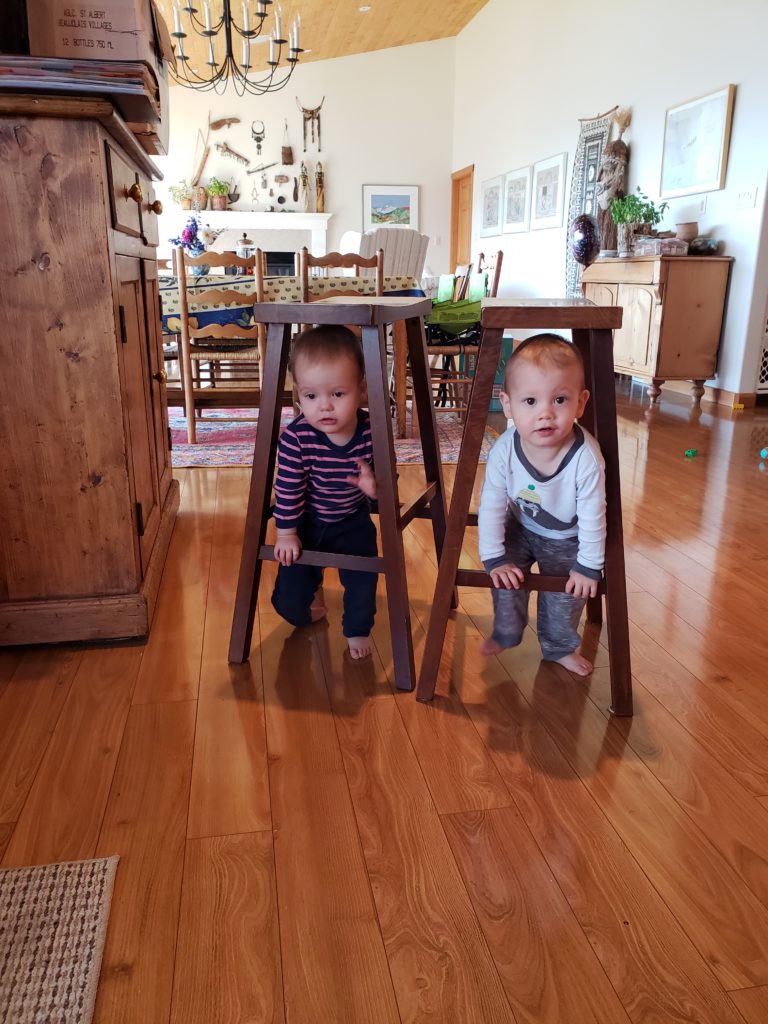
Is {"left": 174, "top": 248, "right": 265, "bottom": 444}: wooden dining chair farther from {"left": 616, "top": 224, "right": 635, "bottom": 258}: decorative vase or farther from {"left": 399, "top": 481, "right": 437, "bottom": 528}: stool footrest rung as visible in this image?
{"left": 616, "top": 224, "right": 635, "bottom": 258}: decorative vase

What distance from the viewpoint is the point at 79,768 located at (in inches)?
48.3

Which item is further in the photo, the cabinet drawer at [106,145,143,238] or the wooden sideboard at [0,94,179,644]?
the cabinet drawer at [106,145,143,238]

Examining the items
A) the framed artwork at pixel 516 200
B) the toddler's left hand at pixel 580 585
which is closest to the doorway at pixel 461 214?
the framed artwork at pixel 516 200

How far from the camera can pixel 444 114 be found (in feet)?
32.6

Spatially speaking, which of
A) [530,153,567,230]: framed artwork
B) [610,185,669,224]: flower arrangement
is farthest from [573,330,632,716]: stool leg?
[530,153,567,230]: framed artwork

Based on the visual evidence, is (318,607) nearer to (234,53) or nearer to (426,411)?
(426,411)

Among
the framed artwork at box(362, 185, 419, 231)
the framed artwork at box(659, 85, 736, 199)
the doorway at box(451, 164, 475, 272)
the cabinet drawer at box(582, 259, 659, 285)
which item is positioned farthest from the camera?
the framed artwork at box(362, 185, 419, 231)

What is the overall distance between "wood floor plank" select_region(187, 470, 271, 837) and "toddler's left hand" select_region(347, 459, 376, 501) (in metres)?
0.42

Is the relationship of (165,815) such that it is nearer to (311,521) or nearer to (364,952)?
(364,952)

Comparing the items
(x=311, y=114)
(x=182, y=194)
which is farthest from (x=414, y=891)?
(x=311, y=114)

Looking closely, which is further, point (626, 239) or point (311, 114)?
point (311, 114)

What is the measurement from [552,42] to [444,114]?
3.24 m

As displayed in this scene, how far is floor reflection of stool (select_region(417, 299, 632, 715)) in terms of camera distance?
1214mm

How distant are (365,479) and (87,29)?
100 centimetres
